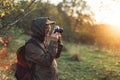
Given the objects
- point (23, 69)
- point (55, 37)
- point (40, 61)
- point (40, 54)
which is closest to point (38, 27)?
point (55, 37)

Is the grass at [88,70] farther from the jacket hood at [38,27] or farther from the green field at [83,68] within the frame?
the jacket hood at [38,27]

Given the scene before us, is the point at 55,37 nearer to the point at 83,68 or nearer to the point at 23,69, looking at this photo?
the point at 23,69

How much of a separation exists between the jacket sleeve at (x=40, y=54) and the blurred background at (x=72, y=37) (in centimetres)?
256

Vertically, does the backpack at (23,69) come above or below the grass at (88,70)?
above

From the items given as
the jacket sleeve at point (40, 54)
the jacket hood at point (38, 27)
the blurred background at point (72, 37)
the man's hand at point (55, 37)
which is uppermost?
the jacket hood at point (38, 27)

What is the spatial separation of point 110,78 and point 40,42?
12284 millimetres

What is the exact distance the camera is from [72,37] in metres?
49.6

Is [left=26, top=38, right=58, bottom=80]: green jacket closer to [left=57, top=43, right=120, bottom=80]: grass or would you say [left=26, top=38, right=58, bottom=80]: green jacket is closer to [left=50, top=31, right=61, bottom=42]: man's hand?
[left=50, top=31, right=61, bottom=42]: man's hand

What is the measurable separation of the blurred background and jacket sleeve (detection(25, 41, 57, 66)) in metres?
2.56

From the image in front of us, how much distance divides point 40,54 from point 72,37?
43.0m

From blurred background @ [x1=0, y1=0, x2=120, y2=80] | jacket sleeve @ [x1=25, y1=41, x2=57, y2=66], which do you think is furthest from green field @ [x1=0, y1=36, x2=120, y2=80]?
jacket sleeve @ [x1=25, y1=41, x2=57, y2=66]

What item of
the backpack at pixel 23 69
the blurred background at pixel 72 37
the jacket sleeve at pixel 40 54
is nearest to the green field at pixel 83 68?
the blurred background at pixel 72 37

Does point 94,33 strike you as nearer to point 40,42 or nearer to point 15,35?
point 15,35

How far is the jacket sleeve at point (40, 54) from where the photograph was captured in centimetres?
650
